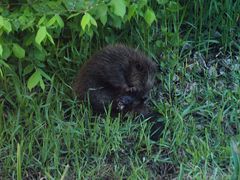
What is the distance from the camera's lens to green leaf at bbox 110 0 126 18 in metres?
4.88

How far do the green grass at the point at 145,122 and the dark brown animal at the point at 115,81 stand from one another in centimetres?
11

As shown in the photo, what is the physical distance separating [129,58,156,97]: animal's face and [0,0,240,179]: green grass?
0.62ft

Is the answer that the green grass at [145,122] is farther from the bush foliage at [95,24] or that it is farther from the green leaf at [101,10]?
→ the green leaf at [101,10]

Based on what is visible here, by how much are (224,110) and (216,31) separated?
1.11 meters

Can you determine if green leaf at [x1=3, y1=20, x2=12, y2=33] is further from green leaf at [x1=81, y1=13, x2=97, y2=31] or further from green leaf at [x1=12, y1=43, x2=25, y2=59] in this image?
green leaf at [x1=81, y1=13, x2=97, y2=31]

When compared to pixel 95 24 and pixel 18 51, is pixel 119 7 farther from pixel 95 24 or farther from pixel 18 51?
pixel 18 51

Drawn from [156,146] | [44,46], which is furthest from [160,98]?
[44,46]

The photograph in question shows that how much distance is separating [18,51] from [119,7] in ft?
2.64

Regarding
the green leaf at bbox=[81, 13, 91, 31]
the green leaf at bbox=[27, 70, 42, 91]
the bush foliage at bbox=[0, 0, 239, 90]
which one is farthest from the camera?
the green leaf at bbox=[27, 70, 42, 91]

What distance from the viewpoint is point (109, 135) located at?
5.00 metres

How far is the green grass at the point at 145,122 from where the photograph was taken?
478 centimetres

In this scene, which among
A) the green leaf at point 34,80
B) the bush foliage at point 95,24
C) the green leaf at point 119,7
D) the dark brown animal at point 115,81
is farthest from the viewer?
the dark brown animal at point 115,81

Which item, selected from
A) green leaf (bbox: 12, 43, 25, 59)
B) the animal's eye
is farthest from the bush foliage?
the animal's eye

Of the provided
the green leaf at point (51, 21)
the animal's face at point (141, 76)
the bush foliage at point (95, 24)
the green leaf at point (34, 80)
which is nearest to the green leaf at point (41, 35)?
the bush foliage at point (95, 24)
